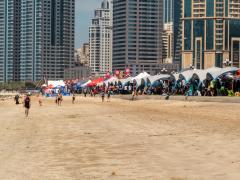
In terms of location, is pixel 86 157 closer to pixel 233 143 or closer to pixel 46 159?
pixel 46 159

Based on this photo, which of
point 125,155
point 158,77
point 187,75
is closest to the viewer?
point 125,155

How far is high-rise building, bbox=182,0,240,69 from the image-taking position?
15938 centimetres

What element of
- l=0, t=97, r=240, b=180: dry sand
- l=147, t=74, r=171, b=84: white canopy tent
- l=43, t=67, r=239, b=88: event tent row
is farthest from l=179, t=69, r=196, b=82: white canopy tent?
l=0, t=97, r=240, b=180: dry sand

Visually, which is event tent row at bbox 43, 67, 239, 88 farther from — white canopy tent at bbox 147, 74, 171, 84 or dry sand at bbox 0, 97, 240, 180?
→ dry sand at bbox 0, 97, 240, 180

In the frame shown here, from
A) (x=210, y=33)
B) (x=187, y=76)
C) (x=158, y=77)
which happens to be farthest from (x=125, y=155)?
(x=210, y=33)

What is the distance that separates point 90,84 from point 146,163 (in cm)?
9152

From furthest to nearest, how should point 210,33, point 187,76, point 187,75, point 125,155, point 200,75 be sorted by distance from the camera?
1. point 210,33
2. point 187,75
3. point 187,76
4. point 200,75
5. point 125,155

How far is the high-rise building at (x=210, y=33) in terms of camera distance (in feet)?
523

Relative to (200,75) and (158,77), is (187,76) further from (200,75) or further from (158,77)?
(158,77)

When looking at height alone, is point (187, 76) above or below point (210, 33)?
below

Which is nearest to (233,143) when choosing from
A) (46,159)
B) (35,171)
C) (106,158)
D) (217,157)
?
(217,157)

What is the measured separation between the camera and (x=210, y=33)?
161375mm

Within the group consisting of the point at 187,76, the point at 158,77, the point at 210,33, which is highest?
the point at 210,33

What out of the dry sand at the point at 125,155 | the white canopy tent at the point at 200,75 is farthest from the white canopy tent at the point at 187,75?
the dry sand at the point at 125,155
